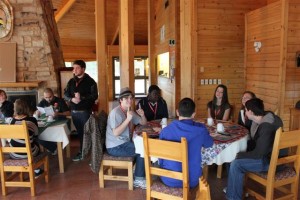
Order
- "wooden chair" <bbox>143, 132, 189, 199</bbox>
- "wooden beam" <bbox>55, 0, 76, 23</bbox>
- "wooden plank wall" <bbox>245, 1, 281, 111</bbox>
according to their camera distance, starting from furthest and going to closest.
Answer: "wooden beam" <bbox>55, 0, 76, 23</bbox>
"wooden plank wall" <bbox>245, 1, 281, 111</bbox>
"wooden chair" <bbox>143, 132, 189, 199</bbox>

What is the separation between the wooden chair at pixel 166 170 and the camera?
2094 millimetres

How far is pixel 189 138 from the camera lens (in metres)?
2.17

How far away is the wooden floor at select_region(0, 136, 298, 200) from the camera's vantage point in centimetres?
307

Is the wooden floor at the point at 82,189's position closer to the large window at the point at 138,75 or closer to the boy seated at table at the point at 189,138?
the boy seated at table at the point at 189,138

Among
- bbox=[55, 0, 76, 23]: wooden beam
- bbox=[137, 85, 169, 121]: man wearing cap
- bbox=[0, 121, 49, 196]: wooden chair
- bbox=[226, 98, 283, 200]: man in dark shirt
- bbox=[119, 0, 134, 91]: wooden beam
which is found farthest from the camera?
bbox=[55, 0, 76, 23]: wooden beam

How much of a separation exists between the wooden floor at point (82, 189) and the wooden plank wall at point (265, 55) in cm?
170

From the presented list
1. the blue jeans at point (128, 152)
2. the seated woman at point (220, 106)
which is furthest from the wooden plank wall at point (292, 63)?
the blue jeans at point (128, 152)

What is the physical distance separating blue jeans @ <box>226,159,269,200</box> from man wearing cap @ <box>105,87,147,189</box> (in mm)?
1016

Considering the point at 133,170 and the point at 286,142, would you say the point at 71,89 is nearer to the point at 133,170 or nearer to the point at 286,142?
the point at 133,170

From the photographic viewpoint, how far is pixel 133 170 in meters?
3.40

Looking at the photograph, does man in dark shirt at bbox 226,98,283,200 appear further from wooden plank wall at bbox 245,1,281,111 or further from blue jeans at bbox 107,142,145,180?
wooden plank wall at bbox 245,1,281,111

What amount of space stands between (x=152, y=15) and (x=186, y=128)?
20.0 ft

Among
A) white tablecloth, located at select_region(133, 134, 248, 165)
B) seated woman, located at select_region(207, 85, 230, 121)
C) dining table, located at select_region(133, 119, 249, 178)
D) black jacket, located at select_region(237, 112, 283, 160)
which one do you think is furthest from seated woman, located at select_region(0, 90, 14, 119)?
black jacket, located at select_region(237, 112, 283, 160)

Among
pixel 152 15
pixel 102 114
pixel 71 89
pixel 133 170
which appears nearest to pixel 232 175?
pixel 133 170
